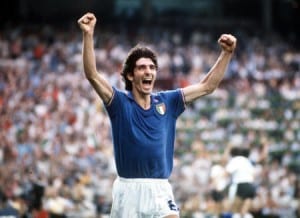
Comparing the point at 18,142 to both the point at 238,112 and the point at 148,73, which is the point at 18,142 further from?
the point at 148,73

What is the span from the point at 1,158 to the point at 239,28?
47.4ft

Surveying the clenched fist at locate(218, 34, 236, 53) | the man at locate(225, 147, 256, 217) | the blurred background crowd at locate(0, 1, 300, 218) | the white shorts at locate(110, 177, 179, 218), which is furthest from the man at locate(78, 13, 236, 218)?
the blurred background crowd at locate(0, 1, 300, 218)

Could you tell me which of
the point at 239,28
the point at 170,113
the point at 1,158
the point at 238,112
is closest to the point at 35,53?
the point at 238,112

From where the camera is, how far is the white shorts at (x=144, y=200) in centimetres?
754

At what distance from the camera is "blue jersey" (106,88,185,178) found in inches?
298

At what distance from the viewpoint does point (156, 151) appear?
7.57 metres

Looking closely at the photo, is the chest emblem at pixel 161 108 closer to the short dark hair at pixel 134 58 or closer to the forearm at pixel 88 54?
the short dark hair at pixel 134 58

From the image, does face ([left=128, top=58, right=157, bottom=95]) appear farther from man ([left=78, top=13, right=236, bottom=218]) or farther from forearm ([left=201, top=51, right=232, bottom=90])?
forearm ([left=201, top=51, right=232, bottom=90])

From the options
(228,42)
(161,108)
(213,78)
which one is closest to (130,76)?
(161,108)

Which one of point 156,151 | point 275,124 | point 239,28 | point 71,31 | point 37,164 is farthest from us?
point 239,28

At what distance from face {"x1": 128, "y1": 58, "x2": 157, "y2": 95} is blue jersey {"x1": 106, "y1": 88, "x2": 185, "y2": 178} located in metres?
0.10

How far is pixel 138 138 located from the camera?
7570 millimetres

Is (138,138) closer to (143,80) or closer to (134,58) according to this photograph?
(143,80)

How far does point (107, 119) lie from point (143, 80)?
13.5 metres
